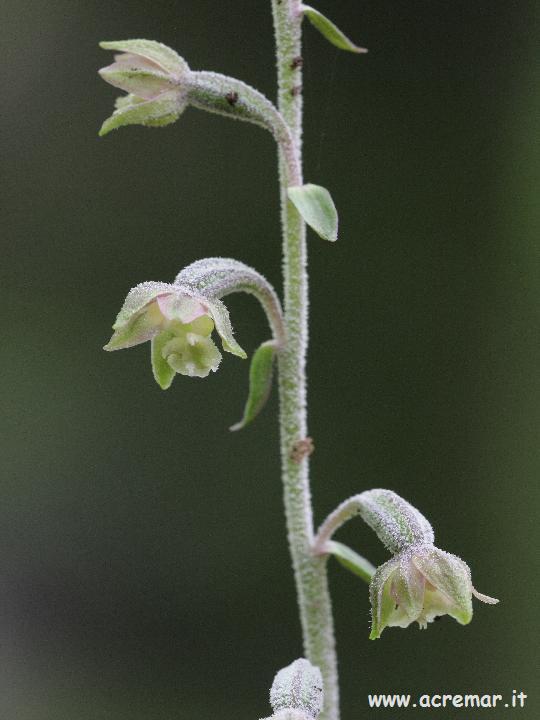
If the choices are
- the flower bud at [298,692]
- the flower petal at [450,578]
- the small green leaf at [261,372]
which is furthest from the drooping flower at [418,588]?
the small green leaf at [261,372]

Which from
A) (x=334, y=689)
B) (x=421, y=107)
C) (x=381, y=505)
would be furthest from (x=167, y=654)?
(x=421, y=107)

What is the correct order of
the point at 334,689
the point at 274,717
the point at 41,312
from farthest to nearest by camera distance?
the point at 41,312
the point at 334,689
the point at 274,717

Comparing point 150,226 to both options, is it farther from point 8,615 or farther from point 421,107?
point 8,615

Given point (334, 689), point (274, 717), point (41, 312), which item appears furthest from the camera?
point (41, 312)

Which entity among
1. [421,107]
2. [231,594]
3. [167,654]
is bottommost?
[167,654]

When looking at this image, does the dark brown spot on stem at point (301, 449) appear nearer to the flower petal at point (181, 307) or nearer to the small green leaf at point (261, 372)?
the small green leaf at point (261, 372)

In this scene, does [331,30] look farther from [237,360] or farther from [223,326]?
[237,360]

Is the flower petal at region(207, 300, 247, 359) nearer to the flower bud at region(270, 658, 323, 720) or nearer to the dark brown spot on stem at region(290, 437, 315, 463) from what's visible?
the dark brown spot on stem at region(290, 437, 315, 463)

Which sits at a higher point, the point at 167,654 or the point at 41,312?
the point at 41,312

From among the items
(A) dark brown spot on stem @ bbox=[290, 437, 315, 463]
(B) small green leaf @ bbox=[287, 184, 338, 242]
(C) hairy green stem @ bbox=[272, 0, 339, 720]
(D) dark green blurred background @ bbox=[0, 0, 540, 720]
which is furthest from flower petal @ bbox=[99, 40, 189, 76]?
(D) dark green blurred background @ bbox=[0, 0, 540, 720]
